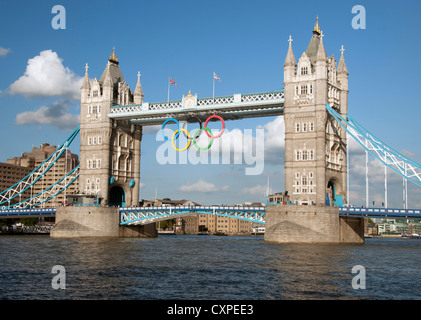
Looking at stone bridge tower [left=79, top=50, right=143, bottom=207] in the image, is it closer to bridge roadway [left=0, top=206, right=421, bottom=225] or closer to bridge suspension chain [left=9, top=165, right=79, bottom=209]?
bridge suspension chain [left=9, top=165, right=79, bottom=209]

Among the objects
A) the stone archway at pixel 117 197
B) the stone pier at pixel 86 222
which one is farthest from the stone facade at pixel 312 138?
the stone archway at pixel 117 197

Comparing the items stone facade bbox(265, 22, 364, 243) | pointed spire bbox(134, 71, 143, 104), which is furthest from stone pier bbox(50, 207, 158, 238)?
stone facade bbox(265, 22, 364, 243)

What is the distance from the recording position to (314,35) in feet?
292

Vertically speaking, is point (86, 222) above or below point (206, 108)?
below

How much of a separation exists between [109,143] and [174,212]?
19214 mm

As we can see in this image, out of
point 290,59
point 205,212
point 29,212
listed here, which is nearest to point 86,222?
point 29,212

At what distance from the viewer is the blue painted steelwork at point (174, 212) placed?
88812mm

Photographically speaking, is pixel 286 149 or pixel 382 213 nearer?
pixel 382 213

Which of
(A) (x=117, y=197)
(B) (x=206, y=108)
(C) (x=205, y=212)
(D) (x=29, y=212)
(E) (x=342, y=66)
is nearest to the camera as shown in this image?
(E) (x=342, y=66)

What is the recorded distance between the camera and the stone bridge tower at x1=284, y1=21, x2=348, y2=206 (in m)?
84.0

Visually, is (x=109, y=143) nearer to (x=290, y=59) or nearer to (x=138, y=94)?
(x=138, y=94)

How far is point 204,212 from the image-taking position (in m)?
92.5

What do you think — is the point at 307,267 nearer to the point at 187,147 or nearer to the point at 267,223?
the point at 267,223
